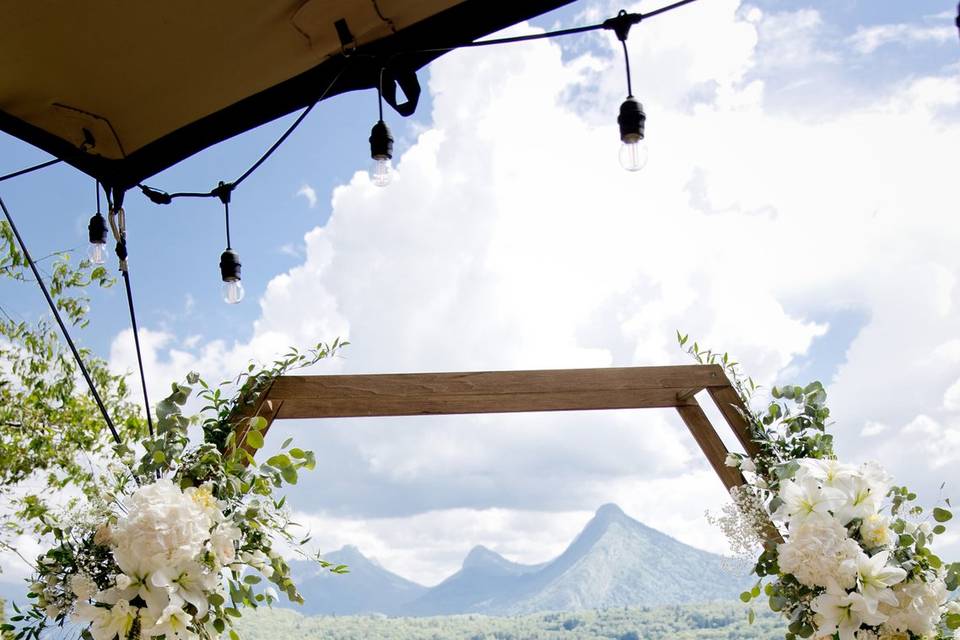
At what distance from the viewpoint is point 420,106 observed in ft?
6.44

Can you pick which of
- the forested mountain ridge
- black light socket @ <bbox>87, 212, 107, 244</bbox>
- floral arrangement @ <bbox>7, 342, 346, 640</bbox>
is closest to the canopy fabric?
black light socket @ <bbox>87, 212, 107, 244</bbox>

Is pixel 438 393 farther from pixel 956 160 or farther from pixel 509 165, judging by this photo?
pixel 509 165

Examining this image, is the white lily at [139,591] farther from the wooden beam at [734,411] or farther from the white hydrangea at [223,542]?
the wooden beam at [734,411]

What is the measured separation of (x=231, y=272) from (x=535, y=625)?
32.3ft

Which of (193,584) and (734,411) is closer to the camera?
(193,584)

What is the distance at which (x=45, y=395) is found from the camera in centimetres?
488

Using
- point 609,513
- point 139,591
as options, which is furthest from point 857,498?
point 609,513

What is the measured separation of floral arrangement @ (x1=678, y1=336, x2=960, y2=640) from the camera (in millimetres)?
1842

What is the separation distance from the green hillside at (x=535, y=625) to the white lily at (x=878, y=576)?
5.37 meters

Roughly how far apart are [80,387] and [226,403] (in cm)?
371

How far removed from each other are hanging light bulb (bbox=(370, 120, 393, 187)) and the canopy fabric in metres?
0.12

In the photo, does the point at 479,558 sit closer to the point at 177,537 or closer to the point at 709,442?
the point at 709,442

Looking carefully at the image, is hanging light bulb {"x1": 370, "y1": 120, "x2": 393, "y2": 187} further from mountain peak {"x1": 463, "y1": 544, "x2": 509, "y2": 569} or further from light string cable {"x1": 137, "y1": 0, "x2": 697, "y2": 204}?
mountain peak {"x1": 463, "y1": 544, "x2": 509, "y2": 569}

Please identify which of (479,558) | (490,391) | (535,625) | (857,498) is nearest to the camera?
(857,498)
